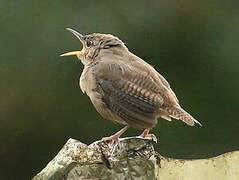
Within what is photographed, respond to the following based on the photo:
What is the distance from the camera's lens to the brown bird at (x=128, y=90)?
148 inches

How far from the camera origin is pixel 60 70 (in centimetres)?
701

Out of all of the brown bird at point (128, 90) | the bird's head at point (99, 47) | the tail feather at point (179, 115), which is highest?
the bird's head at point (99, 47)

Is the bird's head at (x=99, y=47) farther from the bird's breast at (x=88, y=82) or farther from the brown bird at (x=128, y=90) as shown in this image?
the bird's breast at (x=88, y=82)

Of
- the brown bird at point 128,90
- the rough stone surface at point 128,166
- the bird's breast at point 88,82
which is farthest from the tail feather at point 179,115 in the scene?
the rough stone surface at point 128,166

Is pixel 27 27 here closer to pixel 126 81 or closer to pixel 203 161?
pixel 126 81

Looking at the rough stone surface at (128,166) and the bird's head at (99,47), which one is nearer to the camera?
the rough stone surface at (128,166)

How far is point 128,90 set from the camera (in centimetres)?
386

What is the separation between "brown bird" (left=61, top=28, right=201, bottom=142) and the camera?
375cm

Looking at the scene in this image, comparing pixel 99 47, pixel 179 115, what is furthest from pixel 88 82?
pixel 179 115

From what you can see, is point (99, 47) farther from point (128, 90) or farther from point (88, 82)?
point (128, 90)

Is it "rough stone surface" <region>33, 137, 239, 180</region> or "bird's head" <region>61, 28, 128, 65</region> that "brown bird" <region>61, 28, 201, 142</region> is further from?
"rough stone surface" <region>33, 137, 239, 180</region>

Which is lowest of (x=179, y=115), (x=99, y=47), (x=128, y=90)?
(x=179, y=115)

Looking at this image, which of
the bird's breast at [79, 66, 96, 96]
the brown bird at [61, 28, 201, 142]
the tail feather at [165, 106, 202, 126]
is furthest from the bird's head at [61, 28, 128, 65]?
the tail feather at [165, 106, 202, 126]

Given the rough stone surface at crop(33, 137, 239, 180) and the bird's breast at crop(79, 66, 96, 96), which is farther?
the bird's breast at crop(79, 66, 96, 96)
